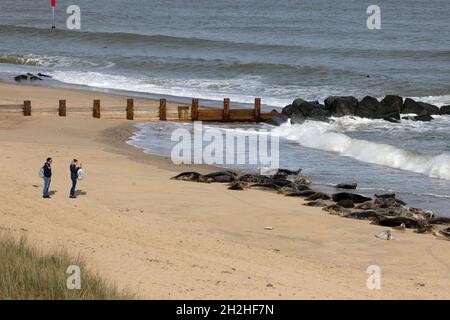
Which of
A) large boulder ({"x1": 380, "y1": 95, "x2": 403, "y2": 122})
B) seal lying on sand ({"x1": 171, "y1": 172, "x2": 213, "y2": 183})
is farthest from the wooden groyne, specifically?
seal lying on sand ({"x1": 171, "y1": 172, "x2": 213, "y2": 183})

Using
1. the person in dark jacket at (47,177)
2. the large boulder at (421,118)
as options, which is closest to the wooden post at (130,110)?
the large boulder at (421,118)

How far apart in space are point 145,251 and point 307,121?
63.6ft

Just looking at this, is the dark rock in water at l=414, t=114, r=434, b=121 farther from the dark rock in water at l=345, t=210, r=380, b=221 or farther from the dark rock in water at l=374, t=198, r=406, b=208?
the dark rock in water at l=345, t=210, r=380, b=221

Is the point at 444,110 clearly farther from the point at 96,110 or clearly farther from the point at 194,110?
the point at 96,110

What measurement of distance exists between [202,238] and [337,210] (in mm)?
4068

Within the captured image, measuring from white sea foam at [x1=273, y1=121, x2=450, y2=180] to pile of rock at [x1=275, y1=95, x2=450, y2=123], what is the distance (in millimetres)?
1129

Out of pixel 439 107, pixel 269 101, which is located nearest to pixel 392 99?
pixel 439 107

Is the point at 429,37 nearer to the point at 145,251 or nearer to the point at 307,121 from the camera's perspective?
the point at 307,121

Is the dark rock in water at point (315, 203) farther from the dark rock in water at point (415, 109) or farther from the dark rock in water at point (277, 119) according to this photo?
the dark rock in water at point (415, 109)

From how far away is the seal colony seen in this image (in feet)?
63.6

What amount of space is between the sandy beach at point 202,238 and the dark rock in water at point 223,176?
29.7 inches

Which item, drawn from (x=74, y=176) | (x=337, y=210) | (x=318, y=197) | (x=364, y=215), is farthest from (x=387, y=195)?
(x=74, y=176)

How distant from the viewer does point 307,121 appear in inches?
1374

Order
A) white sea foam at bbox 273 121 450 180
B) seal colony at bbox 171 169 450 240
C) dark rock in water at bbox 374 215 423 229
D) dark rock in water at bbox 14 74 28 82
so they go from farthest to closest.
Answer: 1. dark rock in water at bbox 14 74 28 82
2. white sea foam at bbox 273 121 450 180
3. seal colony at bbox 171 169 450 240
4. dark rock in water at bbox 374 215 423 229
